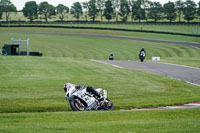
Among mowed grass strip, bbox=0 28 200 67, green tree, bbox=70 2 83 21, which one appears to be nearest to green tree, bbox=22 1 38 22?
green tree, bbox=70 2 83 21

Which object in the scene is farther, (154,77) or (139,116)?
(154,77)

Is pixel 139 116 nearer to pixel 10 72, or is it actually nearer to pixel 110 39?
pixel 10 72

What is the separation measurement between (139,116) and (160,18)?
454 feet

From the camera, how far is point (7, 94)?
1794 centimetres

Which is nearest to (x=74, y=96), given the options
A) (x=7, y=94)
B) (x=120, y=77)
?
(x=7, y=94)

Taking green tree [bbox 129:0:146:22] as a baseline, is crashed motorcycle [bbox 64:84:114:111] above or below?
below

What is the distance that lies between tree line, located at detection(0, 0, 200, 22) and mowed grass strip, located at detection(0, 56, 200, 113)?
11802 centimetres

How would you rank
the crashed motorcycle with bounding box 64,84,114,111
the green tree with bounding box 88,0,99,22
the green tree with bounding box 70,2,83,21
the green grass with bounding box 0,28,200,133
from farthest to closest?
the green tree with bounding box 70,2,83,21 → the green tree with bounding box 88,0,99,22 → the crashed motorcycle with bounding box 64,84,114,111 → the green grass with bounding box 0,28,200,133

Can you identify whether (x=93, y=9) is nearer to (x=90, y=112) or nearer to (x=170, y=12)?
(x=170, y=12)

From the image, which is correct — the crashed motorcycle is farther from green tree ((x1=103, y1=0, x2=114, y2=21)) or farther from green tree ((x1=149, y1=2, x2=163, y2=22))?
green tree ((x1=103, y1=0, x2=114, y2=21))

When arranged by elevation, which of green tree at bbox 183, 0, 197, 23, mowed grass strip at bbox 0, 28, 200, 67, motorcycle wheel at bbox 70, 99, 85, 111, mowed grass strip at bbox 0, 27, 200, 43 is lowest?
mowed grass strip at bbox 0, 28, 200, 67

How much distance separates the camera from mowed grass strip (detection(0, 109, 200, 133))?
10367mm

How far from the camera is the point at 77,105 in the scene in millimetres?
13953

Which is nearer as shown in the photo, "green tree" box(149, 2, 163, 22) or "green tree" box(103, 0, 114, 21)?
"green tree" box(149, 2, 163, 22)
